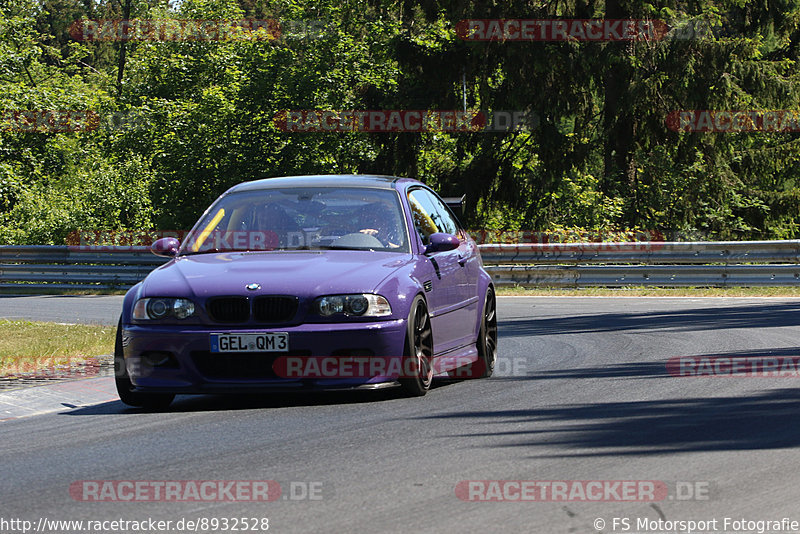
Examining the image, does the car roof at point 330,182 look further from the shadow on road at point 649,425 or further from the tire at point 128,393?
the shadow on road at point 649,425

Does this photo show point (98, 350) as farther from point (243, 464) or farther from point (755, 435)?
point (755, 435)

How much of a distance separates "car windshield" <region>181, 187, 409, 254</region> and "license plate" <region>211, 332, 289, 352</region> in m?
1.26

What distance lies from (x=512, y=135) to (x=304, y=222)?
24.9 m

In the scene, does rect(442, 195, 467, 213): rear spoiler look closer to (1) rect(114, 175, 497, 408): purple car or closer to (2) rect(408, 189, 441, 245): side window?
(2) rect(408, 189, 441, 245): side window

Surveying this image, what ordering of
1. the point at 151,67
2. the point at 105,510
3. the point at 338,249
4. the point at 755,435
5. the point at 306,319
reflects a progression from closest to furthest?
the point at 105,510 < the point at 755,435 < the point at 306,319 < the point at 338,249 < the point at 151,67

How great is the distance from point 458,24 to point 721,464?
27.4m

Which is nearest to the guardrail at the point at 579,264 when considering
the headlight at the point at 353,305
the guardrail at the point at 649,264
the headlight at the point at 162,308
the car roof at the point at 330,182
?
the guardrail at the point at 649,264

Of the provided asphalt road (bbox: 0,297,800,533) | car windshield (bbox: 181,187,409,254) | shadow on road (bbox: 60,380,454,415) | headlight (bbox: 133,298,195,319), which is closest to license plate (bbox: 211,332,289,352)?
headlight (bbox: 133,298,195,319)

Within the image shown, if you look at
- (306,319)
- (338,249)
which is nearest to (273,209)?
(338,249)

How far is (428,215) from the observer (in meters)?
9.89

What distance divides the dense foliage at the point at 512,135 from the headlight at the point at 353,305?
20.9 meters

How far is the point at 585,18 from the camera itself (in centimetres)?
3234

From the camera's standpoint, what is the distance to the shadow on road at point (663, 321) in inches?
566

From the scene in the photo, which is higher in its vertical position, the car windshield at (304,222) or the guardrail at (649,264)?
the car windshield at (304,222)
